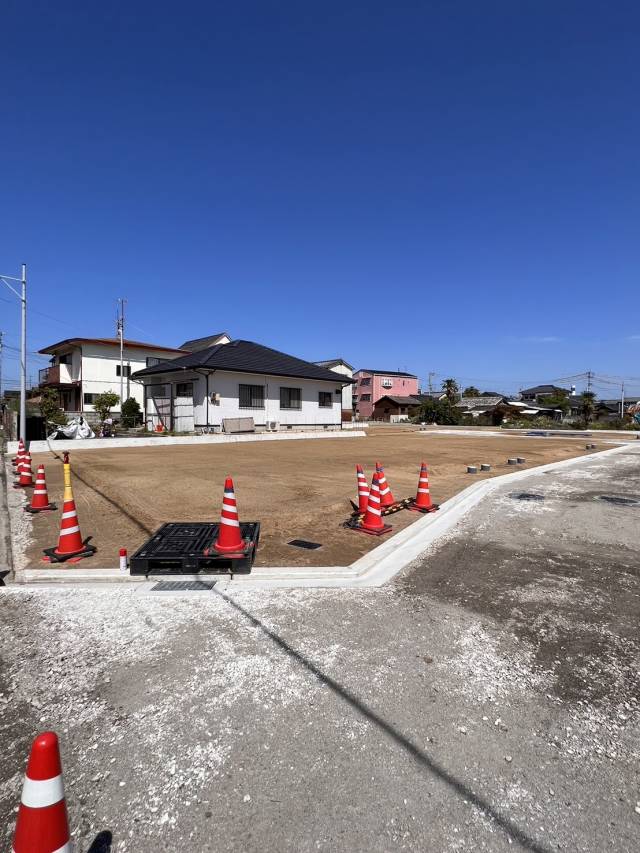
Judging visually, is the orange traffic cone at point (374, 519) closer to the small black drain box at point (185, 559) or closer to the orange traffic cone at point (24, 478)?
the small black drain box at point (185, 559)

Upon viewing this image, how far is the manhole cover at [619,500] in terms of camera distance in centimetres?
805

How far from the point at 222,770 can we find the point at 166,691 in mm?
740

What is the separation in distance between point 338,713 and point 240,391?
76.9 ft

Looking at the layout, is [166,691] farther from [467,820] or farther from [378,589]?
[378,589]

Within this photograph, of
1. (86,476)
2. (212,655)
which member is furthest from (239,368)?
(212,655)

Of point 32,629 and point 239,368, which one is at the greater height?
point 239,368

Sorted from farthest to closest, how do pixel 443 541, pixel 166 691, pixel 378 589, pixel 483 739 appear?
pixel 443 541 → pixel 378 589 → pixel 166 691 → pixel 483 739

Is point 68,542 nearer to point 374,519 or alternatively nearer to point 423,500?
point 374,519

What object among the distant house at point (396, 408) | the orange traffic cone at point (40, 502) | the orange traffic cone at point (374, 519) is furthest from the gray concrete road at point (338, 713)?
the distant house at point (396, 408)

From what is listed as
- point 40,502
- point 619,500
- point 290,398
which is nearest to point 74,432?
point 290,398

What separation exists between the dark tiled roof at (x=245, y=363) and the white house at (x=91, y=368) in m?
8.26

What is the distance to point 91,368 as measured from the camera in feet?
113

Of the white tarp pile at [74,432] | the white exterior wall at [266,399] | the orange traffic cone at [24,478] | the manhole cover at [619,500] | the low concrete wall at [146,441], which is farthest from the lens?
the white exterior wall at [266,399]

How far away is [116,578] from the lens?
4410mm
